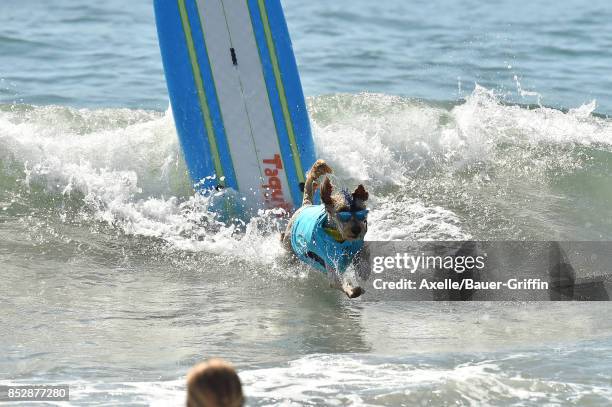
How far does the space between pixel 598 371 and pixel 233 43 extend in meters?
3.67

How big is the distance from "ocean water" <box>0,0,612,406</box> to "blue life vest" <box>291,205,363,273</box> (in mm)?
376

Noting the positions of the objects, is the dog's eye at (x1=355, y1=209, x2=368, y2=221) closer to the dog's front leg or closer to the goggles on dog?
the goggles on dog

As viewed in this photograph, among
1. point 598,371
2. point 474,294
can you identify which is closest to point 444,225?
point 474,294

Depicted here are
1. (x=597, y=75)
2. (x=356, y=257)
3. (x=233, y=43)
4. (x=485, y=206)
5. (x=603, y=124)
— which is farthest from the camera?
(x=597, y=75)

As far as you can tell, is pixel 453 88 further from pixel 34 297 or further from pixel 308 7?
pixel 34 297

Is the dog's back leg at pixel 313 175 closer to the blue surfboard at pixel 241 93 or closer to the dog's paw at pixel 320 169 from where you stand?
the dog's paw at pixel 320 169

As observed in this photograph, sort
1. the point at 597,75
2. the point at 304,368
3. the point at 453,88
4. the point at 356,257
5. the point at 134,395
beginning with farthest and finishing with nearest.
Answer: the point at 597,75
the point at 453,88
the point at 356,257
the point at 304,368
the point at 134,395

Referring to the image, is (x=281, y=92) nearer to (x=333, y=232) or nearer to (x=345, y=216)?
(x=333, y=232)

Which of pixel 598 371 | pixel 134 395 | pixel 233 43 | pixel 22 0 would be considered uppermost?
pixel 22 0

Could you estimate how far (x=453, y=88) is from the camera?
12.4 m

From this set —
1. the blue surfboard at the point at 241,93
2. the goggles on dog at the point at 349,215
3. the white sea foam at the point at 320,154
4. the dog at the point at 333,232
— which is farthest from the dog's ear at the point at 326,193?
the blue surfboard at the point at 241,93

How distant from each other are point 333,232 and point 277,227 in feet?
5.73

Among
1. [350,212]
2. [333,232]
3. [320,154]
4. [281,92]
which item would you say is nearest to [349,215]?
[350,212]

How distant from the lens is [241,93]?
743cm
